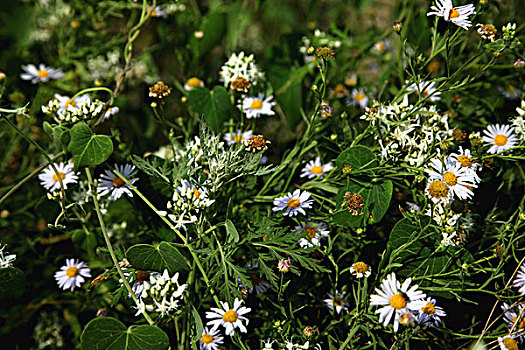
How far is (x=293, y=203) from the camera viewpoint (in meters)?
0.81

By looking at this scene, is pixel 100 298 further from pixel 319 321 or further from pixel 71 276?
pixel 319 321

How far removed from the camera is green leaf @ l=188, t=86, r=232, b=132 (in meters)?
0.97

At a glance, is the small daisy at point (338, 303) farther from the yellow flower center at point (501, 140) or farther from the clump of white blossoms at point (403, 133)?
the yellow flower center at point (501, 140)

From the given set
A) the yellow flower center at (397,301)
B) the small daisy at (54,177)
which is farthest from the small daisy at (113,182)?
the yellow flower center at (397,301)

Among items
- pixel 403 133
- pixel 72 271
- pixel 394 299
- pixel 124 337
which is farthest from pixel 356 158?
pixel 72 271

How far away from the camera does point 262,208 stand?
94cm

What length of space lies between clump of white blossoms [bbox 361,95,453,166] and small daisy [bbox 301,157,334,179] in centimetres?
12

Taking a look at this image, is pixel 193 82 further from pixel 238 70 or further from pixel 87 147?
pixel 87 147

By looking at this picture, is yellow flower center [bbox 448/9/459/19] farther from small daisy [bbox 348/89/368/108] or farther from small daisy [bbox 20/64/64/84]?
small daisy [bbox 20/64/64/84]

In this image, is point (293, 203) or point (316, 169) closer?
point (293, 203)

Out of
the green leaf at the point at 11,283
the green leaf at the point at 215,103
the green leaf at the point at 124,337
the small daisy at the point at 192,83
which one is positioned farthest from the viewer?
the small daisy at the point at 192,83

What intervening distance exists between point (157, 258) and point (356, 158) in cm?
37

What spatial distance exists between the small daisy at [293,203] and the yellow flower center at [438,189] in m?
0.20

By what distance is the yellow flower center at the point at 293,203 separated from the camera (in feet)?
2.64
